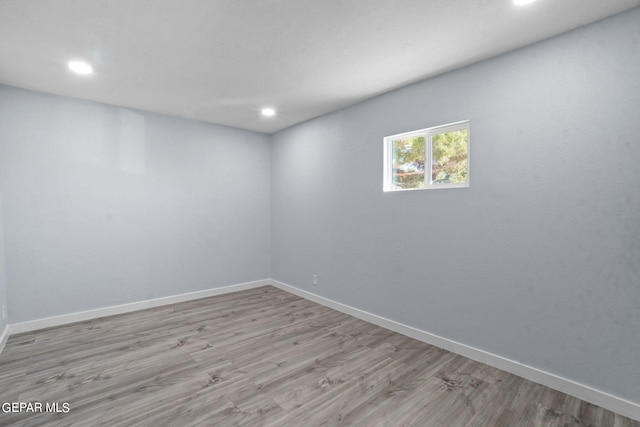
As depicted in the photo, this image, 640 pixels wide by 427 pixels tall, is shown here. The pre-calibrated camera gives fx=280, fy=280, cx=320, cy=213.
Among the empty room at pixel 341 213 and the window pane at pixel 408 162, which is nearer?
the empty room at pixel 341 213

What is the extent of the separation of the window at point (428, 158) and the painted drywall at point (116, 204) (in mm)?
2488

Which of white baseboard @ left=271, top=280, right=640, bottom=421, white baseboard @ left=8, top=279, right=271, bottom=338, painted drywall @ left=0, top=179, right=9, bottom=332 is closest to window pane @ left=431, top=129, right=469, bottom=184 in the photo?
white baseboard @ left=271, top=280, right=640, bottom=421

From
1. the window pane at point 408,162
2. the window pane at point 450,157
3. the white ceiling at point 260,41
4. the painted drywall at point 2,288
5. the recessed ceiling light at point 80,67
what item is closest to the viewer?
the white ceiling at point 260,41

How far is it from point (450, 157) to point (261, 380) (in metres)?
2.55

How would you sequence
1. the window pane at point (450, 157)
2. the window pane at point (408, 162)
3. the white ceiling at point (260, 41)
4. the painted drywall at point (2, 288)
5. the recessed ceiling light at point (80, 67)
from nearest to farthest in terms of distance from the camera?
the white ceiling at point (260, 41)
the recessed ceiling light at point (80, 67)
the window pane at point (450, 157)
the painted drywall at point (2, 288)
the window pane at point (408, 162)

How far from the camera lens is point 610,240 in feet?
6.02

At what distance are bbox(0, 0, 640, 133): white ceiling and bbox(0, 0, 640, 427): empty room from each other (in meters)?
0.02

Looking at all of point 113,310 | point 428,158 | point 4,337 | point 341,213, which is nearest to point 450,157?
point 428,158

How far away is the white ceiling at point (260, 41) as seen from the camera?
176 centimetres

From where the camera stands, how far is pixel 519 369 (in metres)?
2.20

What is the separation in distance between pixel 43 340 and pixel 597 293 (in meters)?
4.79

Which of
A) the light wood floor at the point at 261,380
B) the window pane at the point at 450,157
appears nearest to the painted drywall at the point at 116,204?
the light wood floor at the point at 261,380

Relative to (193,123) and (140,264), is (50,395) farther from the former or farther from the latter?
(193,123)

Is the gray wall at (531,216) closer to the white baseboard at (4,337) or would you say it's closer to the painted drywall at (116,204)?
the painted drywall at (116,204)
